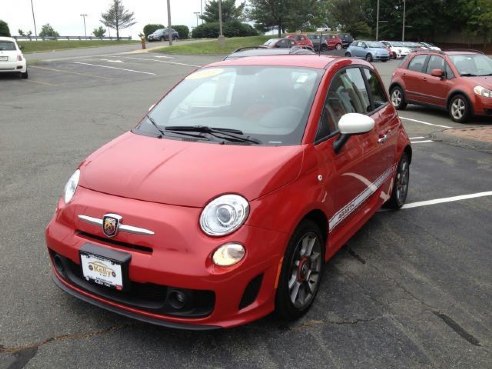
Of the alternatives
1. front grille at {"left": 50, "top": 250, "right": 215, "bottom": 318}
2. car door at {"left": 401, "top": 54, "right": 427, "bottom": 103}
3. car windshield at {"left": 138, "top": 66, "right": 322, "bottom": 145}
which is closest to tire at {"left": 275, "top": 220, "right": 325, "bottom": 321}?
front grille at {"left": 50, "top": 250, "right": 215, "bottom": 318}

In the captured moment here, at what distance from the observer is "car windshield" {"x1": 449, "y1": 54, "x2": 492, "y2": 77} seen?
12000 millimetres

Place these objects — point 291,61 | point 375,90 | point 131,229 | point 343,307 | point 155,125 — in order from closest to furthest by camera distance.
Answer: point 131,229
point 343,307
point 155,125
point 291,61
point 375,90

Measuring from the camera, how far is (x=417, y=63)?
43.1 feet

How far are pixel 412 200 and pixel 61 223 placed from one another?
416 cm

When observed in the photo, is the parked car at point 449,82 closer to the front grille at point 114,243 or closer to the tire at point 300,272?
the tire at point 300,272

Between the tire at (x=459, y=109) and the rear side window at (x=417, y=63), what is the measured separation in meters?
1.45

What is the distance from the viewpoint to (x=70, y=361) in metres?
2.88

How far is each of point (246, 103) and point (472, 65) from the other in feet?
33.2

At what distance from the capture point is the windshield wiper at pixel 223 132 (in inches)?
140

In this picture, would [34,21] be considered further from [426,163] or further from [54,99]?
[426,163]

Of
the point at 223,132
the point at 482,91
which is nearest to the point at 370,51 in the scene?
the point at 482,91

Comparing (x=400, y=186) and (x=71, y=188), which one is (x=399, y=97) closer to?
(x=400, y=186)

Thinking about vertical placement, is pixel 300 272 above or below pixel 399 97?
above

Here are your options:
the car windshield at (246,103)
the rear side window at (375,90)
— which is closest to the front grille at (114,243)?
the car windshield at (246,103)
